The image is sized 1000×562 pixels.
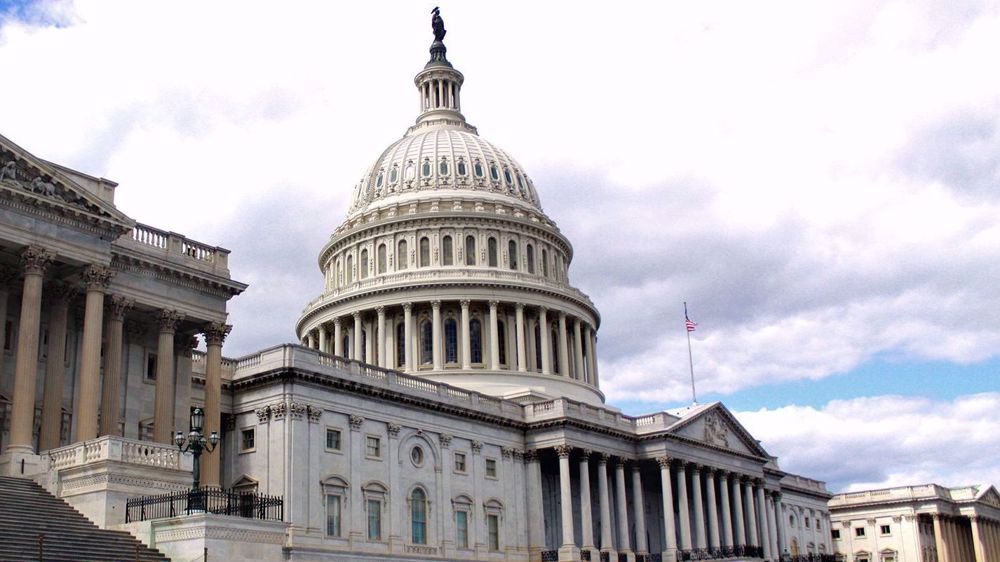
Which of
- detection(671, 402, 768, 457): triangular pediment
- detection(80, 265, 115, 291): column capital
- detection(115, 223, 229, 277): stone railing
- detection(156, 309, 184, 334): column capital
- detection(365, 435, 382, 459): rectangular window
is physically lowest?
detection(365, 435, 382, 459): rectangular window

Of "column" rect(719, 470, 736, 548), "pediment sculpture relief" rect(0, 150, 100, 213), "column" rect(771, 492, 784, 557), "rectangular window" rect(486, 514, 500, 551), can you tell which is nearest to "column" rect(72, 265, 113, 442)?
"pediment sculpture relief" rect(0, 150, 100, 213)

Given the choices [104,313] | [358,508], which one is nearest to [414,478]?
[358,508]

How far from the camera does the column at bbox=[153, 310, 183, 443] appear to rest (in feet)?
169

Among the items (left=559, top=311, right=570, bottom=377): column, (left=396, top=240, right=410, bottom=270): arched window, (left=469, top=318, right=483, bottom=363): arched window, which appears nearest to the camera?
(left=469, top=318, right=483, bottom=363): arched window

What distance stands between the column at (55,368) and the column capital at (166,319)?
4309 millimetres

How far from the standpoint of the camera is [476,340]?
303ft

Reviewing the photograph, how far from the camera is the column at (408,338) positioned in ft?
296

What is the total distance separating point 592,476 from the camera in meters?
79.1

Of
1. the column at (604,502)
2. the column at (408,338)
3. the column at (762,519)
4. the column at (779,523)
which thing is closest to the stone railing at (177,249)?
the column at (604,502)

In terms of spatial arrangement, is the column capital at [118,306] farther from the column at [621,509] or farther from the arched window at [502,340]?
the arched window at [502,340]

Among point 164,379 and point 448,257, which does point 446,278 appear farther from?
point 164,379

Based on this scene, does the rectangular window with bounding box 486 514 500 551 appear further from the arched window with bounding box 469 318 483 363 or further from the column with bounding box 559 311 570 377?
the column with bounding box 559 311 570 377

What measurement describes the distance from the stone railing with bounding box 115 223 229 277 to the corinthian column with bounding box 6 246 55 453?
18.2ft

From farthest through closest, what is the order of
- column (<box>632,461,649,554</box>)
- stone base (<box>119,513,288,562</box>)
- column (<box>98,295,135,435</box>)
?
column (<box>632,461,649,554</box>)
column (<box>98,295,135,435</box>)
stone base (<box>119,513,288,562</box>)
